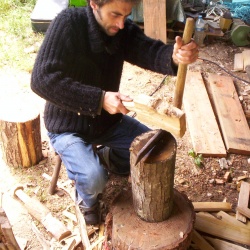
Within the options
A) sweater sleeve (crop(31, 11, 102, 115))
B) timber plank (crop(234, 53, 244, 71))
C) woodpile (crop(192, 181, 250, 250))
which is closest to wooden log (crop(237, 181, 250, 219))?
woodpile (crop(192, 181, 250, 250))

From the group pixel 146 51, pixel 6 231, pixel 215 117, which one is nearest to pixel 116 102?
pixel 146 51

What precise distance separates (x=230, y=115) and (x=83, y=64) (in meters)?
2.39

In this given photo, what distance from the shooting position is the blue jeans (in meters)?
2.64

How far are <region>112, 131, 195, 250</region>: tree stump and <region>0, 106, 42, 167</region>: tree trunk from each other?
1.29 metres

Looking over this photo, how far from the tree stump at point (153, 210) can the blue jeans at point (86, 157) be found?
0.25 meters

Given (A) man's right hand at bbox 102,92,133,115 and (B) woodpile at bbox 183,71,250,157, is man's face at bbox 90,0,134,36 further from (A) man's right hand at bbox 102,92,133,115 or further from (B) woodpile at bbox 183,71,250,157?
(B) woodpile at bbox 183,71,250,157

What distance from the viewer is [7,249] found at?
2.17 meters

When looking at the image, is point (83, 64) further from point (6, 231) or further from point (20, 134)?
point (6, 231)

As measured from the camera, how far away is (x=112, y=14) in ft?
7.79

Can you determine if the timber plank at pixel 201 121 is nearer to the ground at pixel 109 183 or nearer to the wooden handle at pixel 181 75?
the ground at pixel 109 183

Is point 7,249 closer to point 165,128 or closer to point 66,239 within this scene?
point 66,239

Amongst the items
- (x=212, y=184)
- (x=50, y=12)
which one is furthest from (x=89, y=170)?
(x=50, y=12)

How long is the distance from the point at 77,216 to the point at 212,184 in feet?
4.59

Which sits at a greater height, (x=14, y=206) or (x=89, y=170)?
(x=89, y=170)
